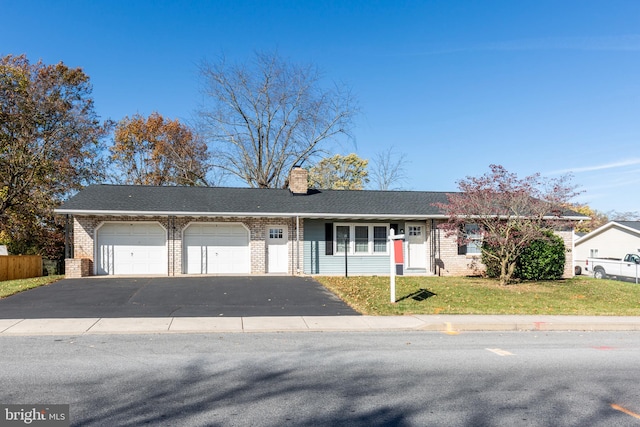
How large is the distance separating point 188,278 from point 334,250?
6332mm

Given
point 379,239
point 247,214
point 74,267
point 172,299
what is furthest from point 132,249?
point 379,239

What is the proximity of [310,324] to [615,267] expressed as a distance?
22.9m

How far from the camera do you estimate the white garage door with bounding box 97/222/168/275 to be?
67.2 feet

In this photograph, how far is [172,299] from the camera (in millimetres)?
13812

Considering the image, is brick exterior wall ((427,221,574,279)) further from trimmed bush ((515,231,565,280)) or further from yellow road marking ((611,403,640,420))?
yellow road marking ((611,403,640,420))

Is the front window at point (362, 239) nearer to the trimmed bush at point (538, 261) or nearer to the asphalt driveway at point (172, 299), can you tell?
the asphalt driveway at point (172, 299)

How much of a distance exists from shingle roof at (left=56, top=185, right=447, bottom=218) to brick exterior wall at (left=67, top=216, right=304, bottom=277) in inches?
20.2

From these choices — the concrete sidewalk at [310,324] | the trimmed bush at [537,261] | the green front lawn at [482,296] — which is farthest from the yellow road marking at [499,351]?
the trimmed bush at [537,261]

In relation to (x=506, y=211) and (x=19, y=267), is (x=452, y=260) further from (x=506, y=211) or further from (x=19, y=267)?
(x=19, y=267)

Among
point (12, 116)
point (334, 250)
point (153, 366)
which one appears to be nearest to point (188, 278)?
point (334, 250)

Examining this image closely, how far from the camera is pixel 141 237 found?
2084cm

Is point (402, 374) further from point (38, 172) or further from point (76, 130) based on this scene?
point (76, 130)

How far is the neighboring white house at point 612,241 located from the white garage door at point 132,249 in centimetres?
2767

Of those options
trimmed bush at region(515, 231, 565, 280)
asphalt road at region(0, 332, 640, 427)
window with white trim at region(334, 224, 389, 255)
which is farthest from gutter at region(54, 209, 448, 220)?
asphalt road at region(0, 332, 640, 427)
